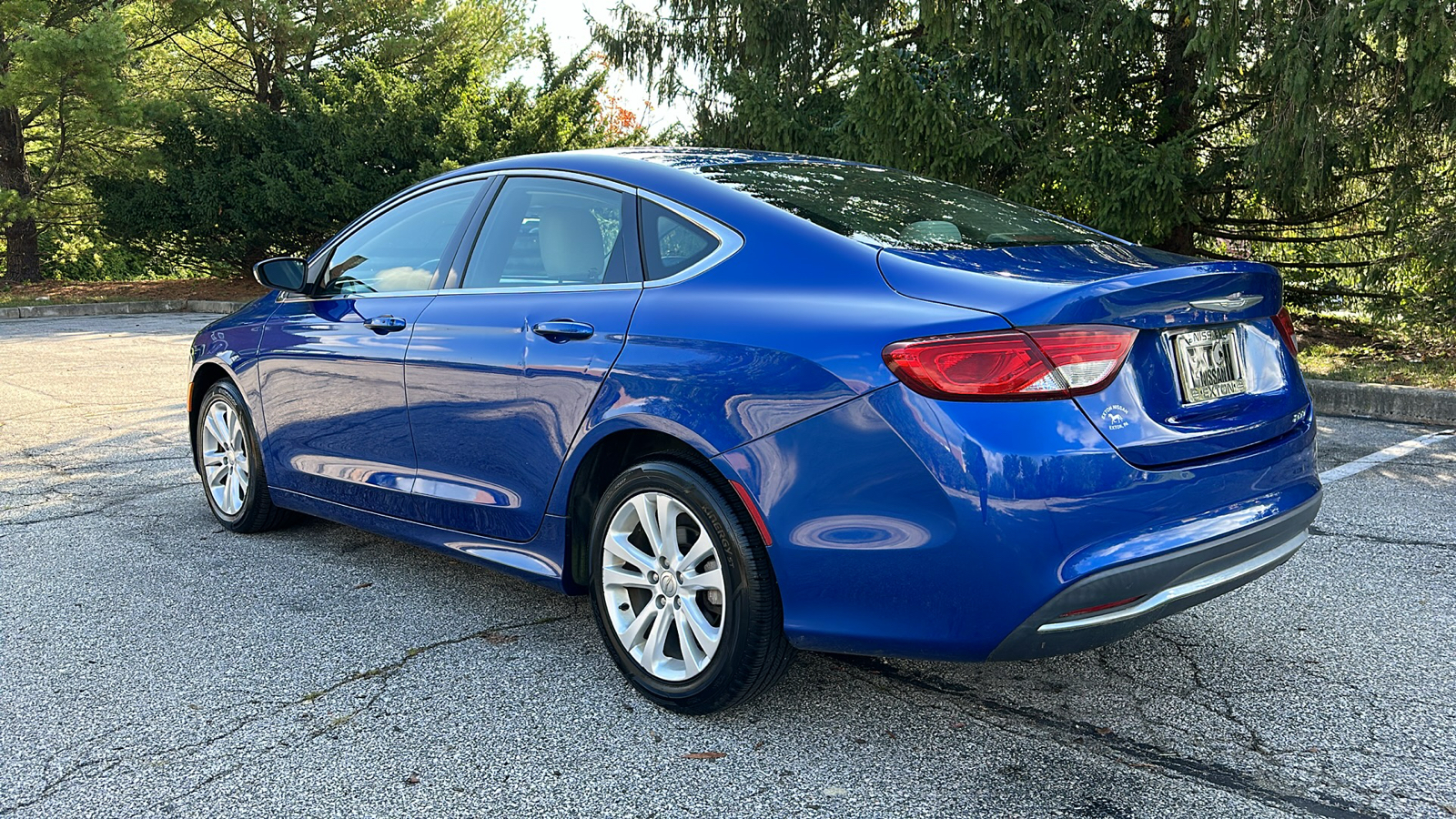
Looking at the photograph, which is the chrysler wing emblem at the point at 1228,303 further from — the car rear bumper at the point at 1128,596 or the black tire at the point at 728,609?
the black tire at the point at 728,609

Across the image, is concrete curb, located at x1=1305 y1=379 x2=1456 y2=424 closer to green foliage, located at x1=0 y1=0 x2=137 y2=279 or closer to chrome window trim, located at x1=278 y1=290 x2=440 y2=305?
chrome window trim, located at x1=278 y1=290 x2=440 y2=305

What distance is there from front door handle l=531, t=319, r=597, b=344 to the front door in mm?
748

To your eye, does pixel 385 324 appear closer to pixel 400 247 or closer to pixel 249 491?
pixel 400 247

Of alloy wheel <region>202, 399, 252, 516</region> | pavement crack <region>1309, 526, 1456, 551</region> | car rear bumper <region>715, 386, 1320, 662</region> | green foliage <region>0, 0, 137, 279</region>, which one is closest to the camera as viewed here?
car rear bumper <region>715, 386, 1320, 662</region>

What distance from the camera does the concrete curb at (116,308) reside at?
63.7 ft

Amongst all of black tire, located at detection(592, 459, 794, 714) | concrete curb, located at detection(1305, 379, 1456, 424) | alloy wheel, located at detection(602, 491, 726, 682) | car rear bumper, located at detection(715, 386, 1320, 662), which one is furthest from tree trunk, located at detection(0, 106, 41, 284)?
car rear bumper, located at detection(715, 386, 1320, 662)

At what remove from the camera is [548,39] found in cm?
2522

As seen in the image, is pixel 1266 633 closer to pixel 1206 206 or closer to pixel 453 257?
pixel 453 257

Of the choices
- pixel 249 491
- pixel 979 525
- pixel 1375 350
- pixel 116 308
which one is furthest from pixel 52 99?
pixel 979 525

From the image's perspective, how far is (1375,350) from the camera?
37.1 feet

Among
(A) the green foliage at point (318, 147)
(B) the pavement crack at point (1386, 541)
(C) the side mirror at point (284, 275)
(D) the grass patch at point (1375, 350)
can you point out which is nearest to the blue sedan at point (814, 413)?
(C) the side mirror at point (284, 275)

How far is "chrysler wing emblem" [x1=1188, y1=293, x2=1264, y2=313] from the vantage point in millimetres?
2926

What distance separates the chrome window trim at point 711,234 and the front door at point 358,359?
3.54ft

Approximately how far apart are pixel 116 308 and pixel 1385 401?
63.0ft
